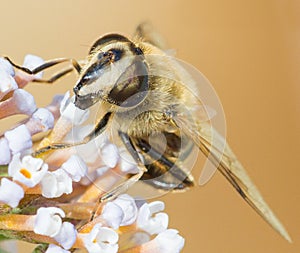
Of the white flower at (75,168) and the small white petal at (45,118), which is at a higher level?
the small white petal at (45,118)

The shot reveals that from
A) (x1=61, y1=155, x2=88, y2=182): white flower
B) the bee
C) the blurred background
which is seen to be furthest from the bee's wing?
the blurred background

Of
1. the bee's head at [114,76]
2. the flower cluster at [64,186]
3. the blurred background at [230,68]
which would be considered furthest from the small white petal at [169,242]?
the blurred background at [230,68]

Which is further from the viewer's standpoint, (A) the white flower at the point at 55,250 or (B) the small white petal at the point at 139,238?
(B) the small white petal at the point at 139,238

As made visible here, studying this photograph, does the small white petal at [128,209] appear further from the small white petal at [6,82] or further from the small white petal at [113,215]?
the small white petal at [6,82]

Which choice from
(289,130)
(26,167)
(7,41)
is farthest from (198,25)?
(26,167)

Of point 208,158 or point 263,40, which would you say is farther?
point 263,40

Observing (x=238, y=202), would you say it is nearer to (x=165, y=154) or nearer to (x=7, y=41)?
(x=7, y=41)
